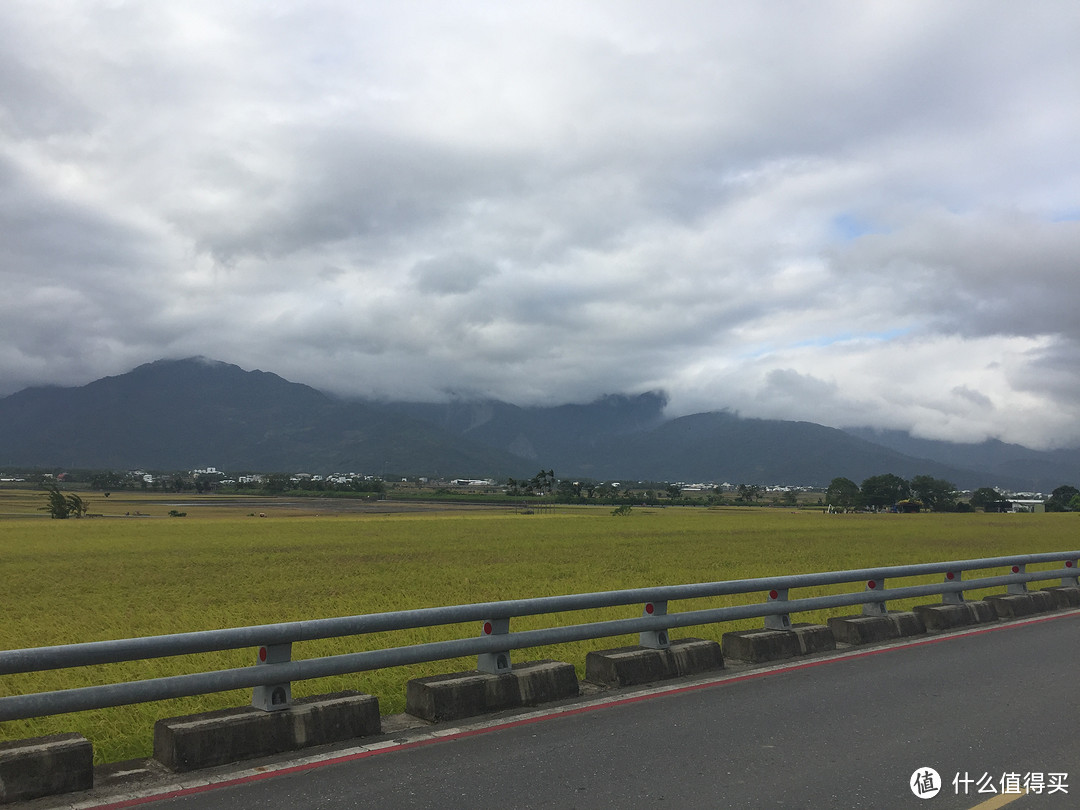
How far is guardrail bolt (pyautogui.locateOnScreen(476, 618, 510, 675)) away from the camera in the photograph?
8.88 metres

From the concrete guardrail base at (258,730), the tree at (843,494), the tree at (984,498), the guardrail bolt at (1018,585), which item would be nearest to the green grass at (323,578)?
the concrete guardrail base at (258,730)

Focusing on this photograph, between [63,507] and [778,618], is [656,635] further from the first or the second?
[63,507]

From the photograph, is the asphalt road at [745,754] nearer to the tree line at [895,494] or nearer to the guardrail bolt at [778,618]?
the guardrail bolt at [778,618]

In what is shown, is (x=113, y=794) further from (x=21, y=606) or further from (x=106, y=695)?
(x=21, y=606)

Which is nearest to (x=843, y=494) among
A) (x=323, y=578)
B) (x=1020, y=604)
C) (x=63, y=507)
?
(x=63, y=507)

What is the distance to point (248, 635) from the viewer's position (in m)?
7.23

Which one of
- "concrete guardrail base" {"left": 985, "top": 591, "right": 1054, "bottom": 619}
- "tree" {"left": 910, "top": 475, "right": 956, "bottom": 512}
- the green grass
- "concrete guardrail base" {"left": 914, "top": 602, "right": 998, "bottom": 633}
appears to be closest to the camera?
the green grass

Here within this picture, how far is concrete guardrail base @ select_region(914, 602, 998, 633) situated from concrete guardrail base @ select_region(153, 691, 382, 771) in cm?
987

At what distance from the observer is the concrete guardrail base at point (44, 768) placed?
19.9 ft

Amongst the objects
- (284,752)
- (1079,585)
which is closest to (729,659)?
(284,752)

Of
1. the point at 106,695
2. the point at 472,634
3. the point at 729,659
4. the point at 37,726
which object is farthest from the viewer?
the point at 472,634


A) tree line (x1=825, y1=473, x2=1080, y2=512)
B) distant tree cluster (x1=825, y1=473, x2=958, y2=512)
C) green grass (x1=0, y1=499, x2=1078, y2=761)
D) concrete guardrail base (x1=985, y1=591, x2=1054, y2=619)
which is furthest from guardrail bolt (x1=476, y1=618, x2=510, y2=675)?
distant tree cluster (x1=825, y1=473, x2=958, y2=512)

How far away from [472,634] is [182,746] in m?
8.09

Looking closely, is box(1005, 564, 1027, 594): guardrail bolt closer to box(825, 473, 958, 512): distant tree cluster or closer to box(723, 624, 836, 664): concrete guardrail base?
box(723, 624, 836, 664): concrete guardrail base
